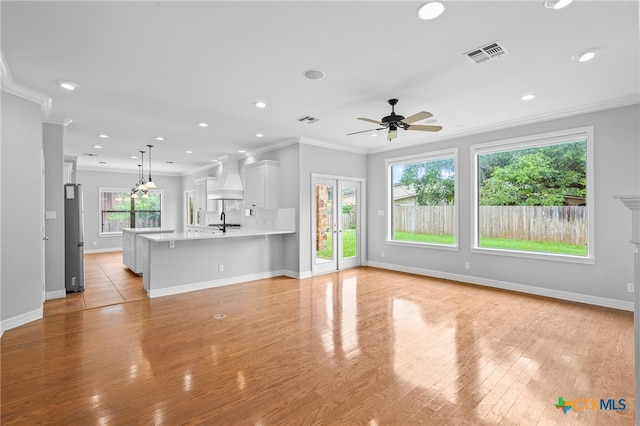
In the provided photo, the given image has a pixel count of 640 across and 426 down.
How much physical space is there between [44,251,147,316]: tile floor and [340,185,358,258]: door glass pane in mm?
4144

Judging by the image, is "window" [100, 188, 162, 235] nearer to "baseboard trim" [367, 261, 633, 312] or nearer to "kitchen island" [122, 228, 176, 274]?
"kitchen island" [122, 228, 176, 274]

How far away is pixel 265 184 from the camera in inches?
269

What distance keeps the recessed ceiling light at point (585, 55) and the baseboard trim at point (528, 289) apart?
3.31 metres

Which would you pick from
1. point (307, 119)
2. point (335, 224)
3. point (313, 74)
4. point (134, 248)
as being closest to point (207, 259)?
point (134, 248)

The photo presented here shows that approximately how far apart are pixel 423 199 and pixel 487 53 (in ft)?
13.4

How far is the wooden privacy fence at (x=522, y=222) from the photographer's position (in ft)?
15.8

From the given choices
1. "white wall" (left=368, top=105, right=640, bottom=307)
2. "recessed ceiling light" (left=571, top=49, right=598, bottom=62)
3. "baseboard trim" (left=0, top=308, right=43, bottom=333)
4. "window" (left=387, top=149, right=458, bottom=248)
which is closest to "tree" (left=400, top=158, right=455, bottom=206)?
"window" (left=387, top=149, right=458, bottom=248)

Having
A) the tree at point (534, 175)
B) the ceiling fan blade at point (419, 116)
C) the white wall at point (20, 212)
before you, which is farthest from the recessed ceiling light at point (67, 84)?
the tree at point (534, 175)

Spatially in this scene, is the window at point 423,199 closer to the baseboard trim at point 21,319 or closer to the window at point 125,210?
the baseboard trim at point 21,319

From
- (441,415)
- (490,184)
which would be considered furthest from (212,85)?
(490,184)

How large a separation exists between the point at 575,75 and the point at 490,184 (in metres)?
2.43

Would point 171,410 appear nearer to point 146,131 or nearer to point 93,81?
point 93,81

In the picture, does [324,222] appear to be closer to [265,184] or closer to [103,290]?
[265,184]

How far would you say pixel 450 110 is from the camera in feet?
15.2
